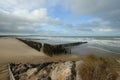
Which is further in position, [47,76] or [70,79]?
[47,76]

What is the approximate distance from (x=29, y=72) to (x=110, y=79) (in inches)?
161

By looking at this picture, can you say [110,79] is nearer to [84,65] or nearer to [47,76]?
[84,65]

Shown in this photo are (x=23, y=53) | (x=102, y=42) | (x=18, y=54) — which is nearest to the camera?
(x=18, y=54)

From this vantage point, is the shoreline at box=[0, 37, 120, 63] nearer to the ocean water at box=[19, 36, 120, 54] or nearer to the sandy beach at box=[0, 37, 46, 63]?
the sandy beach at box=[0, 37, 46, 63]

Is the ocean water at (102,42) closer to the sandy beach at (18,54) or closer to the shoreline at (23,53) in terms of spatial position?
the shoreline at (23,53)

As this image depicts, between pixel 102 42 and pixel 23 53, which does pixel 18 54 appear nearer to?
pixel 23 53

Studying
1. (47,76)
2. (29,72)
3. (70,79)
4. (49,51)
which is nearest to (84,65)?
(70,79)

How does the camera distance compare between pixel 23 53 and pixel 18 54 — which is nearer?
pixel 18 54

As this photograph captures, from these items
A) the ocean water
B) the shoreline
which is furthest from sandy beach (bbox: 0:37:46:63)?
the ocean water


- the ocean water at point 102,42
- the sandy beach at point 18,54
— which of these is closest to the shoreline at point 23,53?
the sandy beach at point 18,54

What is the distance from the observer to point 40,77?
25.2ft

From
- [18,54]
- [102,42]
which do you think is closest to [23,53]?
[18,54]

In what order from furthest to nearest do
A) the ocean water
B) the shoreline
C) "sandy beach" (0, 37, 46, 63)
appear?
the ocean water, the shoreline, "sandy beach" (0, 37, 46, 63)

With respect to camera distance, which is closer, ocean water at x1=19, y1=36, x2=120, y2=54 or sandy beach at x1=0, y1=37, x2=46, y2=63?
sandy beach at x1=0, y1=37, x2=46, y2=63
